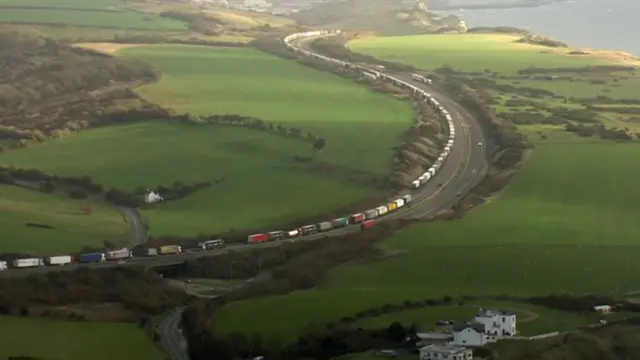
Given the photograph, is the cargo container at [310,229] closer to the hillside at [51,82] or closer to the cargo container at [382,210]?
the cargo container at [382,210]

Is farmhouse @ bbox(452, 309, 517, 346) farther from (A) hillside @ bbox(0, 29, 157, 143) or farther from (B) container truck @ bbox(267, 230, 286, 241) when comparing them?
(A) hillside @ bbox(0, 29, 157, 143)

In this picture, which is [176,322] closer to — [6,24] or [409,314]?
[409,314]

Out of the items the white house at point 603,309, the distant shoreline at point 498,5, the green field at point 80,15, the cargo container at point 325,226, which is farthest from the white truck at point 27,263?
the distant shoreline at point 498,5

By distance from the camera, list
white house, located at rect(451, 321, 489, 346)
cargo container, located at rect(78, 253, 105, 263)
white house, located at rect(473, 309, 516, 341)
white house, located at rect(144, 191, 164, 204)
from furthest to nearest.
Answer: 1. white house, located at rect(144, 191, 164, 204)
2. cargo container, located at rect(78, 253, 105, 263)
3. white house, located at rect(473, 309, 516, 341)
4. white house, located at rect(451, 321, 489, 346)

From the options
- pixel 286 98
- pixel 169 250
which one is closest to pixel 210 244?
pixel 169 250

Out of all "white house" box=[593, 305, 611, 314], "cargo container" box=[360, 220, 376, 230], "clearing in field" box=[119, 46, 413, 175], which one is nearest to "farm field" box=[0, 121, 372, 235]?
"cargo container" box=[360, 220, 376, 230]

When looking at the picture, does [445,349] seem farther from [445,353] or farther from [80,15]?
[80,15]

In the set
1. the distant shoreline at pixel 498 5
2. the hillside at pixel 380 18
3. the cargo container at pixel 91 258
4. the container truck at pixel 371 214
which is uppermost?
the cargo container at pixel 91 258
